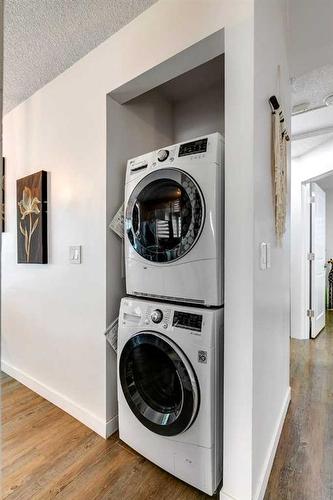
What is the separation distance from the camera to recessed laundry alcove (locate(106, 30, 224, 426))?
1.59 metres

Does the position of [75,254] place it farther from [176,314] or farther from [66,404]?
[66,404]

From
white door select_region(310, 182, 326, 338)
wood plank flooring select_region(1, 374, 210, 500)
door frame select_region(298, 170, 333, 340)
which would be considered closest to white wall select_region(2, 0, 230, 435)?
wood plank flooring select_region(1, 374, 210, 500)

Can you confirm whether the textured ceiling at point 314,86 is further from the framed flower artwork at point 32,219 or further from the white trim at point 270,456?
the white trim at point 270,456

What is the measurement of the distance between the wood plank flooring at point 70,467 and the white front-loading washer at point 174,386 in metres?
0.07

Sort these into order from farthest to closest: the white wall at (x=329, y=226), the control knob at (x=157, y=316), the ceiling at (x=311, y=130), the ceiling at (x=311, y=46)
→ 1. the white wall at (x=329, y=226)
2. the ceiling at (x=311, y=130)
3. the ceiling at (x=311, y=46)
4. the control knob at (x=157, y=316)

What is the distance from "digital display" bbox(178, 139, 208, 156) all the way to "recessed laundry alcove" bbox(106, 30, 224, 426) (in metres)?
0.46

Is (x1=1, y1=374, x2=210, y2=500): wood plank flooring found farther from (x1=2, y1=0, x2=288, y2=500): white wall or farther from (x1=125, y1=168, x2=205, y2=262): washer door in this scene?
(x1=125, y1=168, x2=205, y2=262): washer door

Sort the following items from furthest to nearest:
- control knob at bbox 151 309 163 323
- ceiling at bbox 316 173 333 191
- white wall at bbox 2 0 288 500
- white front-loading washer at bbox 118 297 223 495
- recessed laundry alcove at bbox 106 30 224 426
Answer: ceiling at bbox 316 173 333 191 < recessed laundry alcove at bbox 106 30 224 426 < control knob at bbox 151 309 163 323 < white front-loading washer at bbox 118 297 223 495 < white wall at bbox 2 0 288 500

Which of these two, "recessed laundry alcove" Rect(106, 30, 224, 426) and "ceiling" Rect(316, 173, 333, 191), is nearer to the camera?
"recessed laundry alcove" Rect(106, 30, 224, 426)

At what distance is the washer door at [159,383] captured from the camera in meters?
1.35

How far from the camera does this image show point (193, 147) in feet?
4.68

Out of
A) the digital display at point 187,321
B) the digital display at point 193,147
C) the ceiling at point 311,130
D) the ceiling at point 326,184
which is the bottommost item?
the digital display at point 187,321

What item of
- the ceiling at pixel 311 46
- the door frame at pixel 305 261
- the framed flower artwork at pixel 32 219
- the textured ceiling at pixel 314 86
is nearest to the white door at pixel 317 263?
the door frame at pixel 305 261

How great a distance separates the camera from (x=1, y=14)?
56 cm
